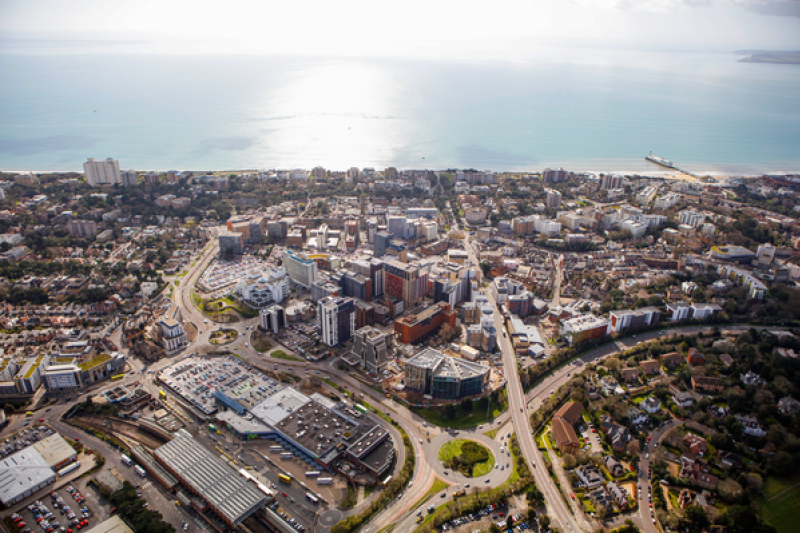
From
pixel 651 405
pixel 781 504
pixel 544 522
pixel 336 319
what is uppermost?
pixel 336 319

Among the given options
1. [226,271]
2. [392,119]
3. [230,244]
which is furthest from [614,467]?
[392,119]

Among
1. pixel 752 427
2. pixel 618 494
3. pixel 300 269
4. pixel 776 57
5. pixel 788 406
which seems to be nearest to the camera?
pixel 618 494

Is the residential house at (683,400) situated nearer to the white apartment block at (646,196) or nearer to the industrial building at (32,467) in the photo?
the industrial building at (32,467)

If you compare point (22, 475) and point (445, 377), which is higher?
point (445, 377)

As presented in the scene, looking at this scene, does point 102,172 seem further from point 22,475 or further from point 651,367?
point 651,367

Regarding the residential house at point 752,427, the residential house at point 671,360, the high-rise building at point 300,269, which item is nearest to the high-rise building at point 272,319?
the high-rise building at point 300,269

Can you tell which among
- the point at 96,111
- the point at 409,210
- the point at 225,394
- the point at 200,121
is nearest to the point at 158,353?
the point at 225,394

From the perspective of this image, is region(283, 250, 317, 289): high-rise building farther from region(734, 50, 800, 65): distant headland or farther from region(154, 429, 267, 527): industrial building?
region(734, 50, 800, 65): distant headland
